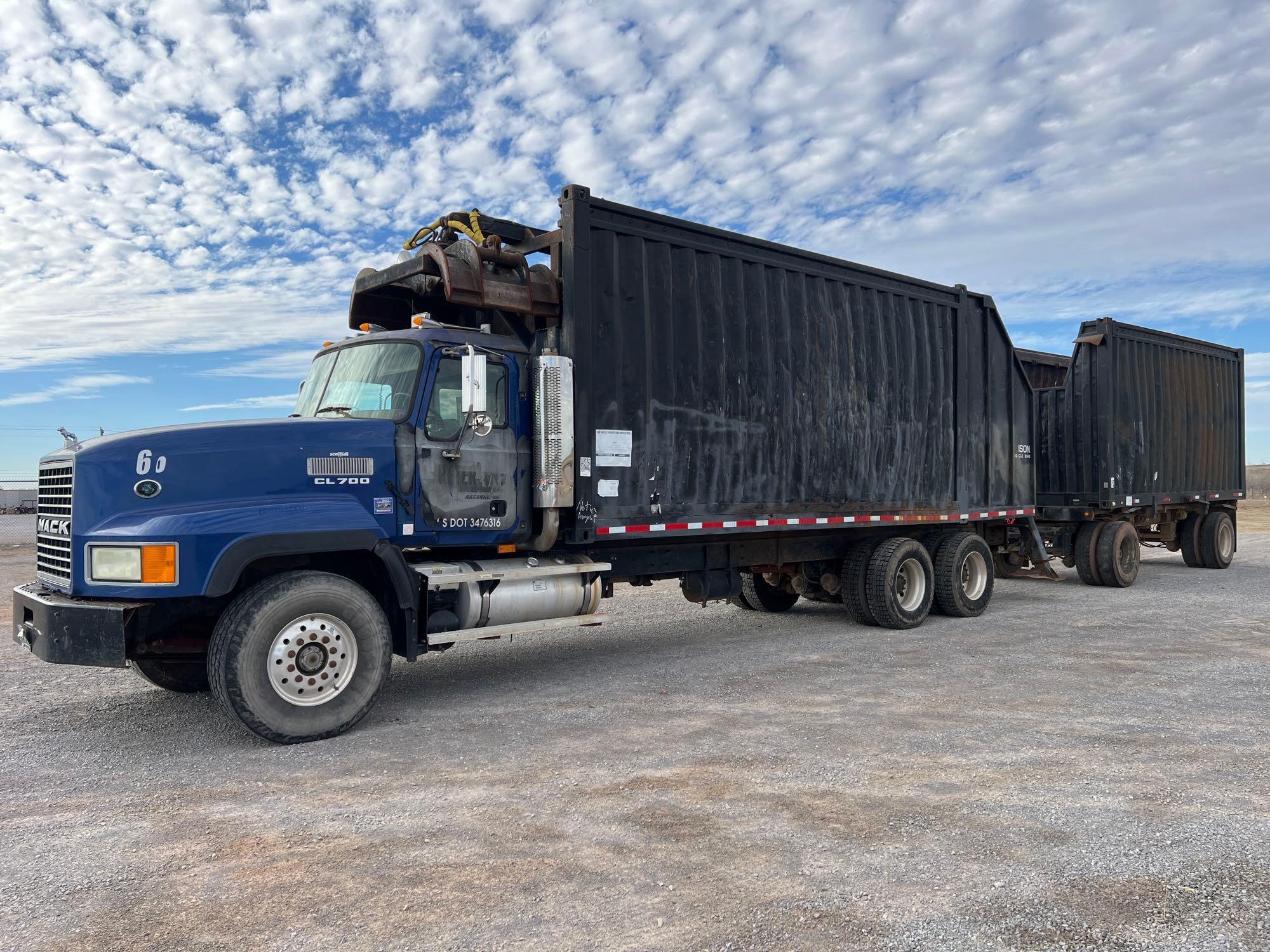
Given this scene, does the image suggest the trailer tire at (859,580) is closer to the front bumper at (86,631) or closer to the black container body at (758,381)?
the black container body at (758,381)

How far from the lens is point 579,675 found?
303 inches

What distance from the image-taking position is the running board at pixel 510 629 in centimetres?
662

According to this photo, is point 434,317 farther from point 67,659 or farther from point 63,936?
point 63,936

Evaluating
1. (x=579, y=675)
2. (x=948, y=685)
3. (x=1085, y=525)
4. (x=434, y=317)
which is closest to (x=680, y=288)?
(x=434, y=317)

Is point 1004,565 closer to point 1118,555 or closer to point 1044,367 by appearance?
point 1118,555

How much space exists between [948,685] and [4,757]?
6.34 meters

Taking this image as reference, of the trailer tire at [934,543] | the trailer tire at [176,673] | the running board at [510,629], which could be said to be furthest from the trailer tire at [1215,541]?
the trailer tire at [176,673]

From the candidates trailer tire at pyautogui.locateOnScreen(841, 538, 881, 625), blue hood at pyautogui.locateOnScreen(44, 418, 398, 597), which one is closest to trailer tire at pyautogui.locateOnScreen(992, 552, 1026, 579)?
trailer tire at pyautogui.locateOnScreen(841, 538, 881, 625)

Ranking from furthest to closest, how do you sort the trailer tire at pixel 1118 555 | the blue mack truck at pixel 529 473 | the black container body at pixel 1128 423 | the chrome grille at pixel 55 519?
1. the black container body at pixel 1128 423
2. the trailer tire at pixel 1118 555
3. the chrome grille at pixel 55 519
4. the blue mack truck at pixel 529 473

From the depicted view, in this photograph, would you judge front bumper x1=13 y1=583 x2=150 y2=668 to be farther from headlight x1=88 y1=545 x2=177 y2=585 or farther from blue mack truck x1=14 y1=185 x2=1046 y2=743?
headlight x1=88 y1=545 x2=177 y2=585

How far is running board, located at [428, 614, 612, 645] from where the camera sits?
261 inches

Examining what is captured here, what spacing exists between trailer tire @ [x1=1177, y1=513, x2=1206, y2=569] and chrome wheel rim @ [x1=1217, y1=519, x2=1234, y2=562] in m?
0.31

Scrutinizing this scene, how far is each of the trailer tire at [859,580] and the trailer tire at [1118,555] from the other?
5614 millimetres

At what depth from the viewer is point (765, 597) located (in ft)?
38.4
